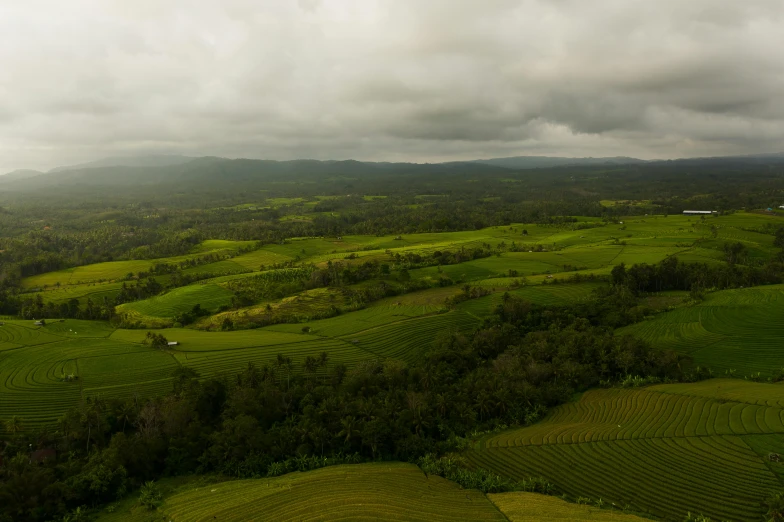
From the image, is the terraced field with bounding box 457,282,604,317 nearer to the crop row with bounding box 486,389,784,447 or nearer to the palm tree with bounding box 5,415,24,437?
the crop row with bounding box 486,389,784,447

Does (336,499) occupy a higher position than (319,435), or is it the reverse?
(336,499)

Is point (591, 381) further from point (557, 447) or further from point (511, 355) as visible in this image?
point (557, 447)

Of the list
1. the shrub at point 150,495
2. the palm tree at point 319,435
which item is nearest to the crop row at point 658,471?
the palm tree at point 319,435

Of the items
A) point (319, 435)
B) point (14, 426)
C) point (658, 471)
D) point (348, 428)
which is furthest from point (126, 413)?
point (658, 471)

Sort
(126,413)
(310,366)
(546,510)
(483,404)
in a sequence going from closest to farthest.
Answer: (546,510), (126,413), (483,404), (310,366)

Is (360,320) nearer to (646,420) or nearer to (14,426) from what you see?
(646,420)
